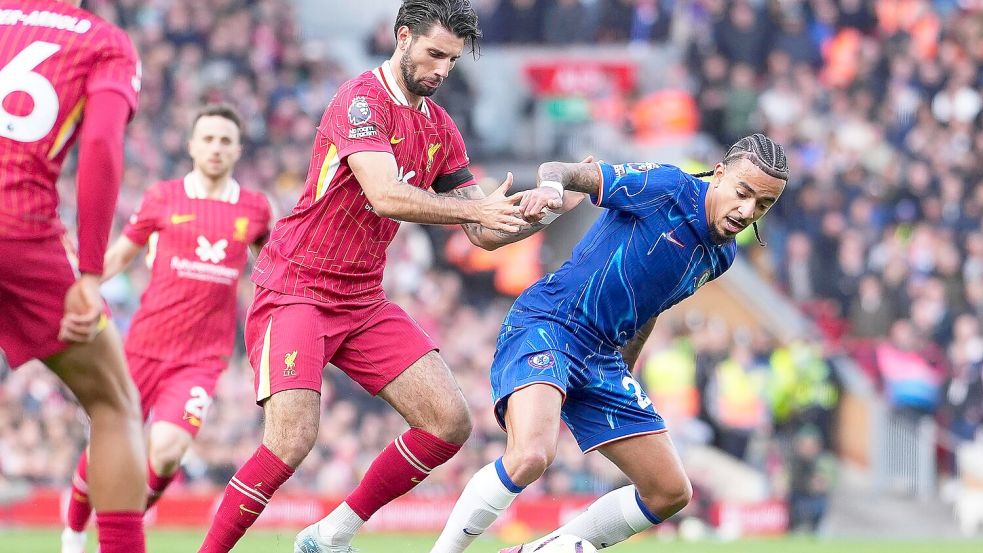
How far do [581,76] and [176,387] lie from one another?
45.2ft

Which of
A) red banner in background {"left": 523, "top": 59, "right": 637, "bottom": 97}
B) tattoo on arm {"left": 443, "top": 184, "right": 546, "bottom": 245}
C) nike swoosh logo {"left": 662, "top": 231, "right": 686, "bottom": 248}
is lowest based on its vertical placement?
nike swoosh logo {"left": 662, "top": 231, "right": 686, "bottom": 248}

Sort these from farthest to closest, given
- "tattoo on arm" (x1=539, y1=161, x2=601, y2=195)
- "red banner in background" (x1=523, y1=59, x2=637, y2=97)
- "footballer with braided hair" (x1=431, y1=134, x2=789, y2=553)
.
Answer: "red banner in background" (x1=523, y1=59, x2=637, y2=97) < "footballer with braided hair" (x1=431, y1=134, x2=789, y2=553) < "tattoo on arm" (x1=539, y1=161, x2=601, y2=195)

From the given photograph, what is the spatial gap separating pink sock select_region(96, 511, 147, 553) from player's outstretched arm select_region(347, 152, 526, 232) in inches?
72.5

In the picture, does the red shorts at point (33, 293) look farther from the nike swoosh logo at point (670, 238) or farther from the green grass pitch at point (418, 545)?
the green grass pitch at point (418, 545)

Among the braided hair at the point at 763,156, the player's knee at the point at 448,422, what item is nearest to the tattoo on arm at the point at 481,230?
the player's knee at the point at 448,422

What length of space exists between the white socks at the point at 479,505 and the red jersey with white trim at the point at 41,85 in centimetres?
233

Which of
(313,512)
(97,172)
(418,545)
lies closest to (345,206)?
(97,172)

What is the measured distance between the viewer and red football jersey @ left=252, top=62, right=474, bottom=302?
7078mm

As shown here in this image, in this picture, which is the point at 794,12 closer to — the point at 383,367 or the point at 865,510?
the point at 865,510

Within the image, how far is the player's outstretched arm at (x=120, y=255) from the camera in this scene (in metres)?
9.11

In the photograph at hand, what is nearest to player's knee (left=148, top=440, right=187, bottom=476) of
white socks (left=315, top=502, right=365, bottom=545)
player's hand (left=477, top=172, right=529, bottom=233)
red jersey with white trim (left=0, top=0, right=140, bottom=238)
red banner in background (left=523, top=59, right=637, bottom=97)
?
white socks (left=315, top=502, right=365, bottom=545)

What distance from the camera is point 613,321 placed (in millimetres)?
7164

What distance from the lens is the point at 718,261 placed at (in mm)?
7316

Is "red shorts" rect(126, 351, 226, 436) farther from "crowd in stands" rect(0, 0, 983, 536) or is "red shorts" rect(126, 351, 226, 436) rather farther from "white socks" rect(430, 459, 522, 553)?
"crowd in stands" rect(0, 0, 983, 536)
